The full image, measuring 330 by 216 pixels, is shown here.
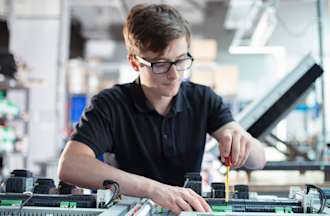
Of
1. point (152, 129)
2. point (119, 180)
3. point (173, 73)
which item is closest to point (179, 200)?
point (119, 180)

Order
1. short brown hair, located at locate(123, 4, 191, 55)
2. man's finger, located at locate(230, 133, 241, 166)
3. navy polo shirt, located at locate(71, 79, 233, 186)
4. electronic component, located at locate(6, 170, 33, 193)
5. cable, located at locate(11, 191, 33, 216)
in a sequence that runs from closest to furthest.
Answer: cable, located at locate(11, 191, 33, 216)
electronic component, located at locate(6, 170, 33, 193)
man's finger, located at locate(230, 133, 241, 166)
short brown hair, located at locate(123, 4, 191, 55)
navy polo shirt, located at locate(71, 79, 233, 186)

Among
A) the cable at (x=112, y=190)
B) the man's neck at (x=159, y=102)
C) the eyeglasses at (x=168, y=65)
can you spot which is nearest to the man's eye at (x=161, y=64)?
the eyeglasses at (x=168, y=65)

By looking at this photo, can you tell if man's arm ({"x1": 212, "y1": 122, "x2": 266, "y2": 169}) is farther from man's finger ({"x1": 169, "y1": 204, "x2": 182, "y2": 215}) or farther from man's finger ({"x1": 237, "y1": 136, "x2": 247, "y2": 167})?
man's finger ({"x1": 169, "y1": 204, "x2": 182, "y2": 215})

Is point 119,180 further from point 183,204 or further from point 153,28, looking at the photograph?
point 153,28

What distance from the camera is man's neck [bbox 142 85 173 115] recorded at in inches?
58.2

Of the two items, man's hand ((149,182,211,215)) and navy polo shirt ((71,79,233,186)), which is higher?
navy polo shirt ((71,79,233,186))

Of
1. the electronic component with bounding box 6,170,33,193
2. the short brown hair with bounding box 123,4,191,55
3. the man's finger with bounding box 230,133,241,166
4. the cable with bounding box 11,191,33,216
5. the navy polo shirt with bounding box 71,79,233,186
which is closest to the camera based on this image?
the cable with bounding box 11,191,33,216

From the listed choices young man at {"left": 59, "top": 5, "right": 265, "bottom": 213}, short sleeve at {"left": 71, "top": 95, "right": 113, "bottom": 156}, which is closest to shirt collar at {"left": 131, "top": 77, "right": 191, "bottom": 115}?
young man at {"left": 59, "top": 5, "right": 265, "bottom": 213}

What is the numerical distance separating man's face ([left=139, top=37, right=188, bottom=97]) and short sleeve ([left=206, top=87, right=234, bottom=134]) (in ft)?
0.64

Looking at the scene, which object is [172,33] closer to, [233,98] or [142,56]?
[142,56]

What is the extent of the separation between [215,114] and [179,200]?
0.67 metres

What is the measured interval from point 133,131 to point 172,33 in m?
0.35

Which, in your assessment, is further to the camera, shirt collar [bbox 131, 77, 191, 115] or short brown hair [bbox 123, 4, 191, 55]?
shirt collar [bbox 131, 77, 191, 115]

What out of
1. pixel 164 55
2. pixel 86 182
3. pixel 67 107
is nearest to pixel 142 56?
pixel 164 55
